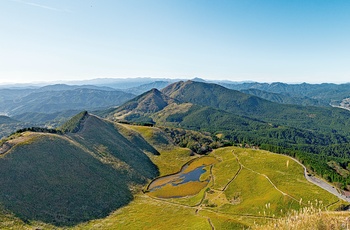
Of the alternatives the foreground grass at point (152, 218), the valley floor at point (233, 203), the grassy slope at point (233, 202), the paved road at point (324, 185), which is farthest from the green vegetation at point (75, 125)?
the paved road at point (324, 185)

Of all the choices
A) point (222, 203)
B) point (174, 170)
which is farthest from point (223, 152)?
point (222, 203)

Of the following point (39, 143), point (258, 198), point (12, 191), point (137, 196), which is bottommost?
point (137, 196)

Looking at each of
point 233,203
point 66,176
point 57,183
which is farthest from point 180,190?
point 57,183

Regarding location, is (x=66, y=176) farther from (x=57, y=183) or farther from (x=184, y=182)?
(x=184, y=182)

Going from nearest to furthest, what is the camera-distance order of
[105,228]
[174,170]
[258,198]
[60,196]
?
1. [105,228]
2. [60,196]
3. [258,198]
4. [174,170]

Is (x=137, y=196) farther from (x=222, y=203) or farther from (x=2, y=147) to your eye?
(x=2, y=147)

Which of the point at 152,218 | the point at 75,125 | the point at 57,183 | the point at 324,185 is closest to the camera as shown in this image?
the point at 152,218

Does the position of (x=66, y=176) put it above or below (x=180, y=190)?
above

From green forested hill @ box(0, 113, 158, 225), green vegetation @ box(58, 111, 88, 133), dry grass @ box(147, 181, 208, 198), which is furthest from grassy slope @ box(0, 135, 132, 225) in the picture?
green vegetation @ box(58, 111, 88, 133)
